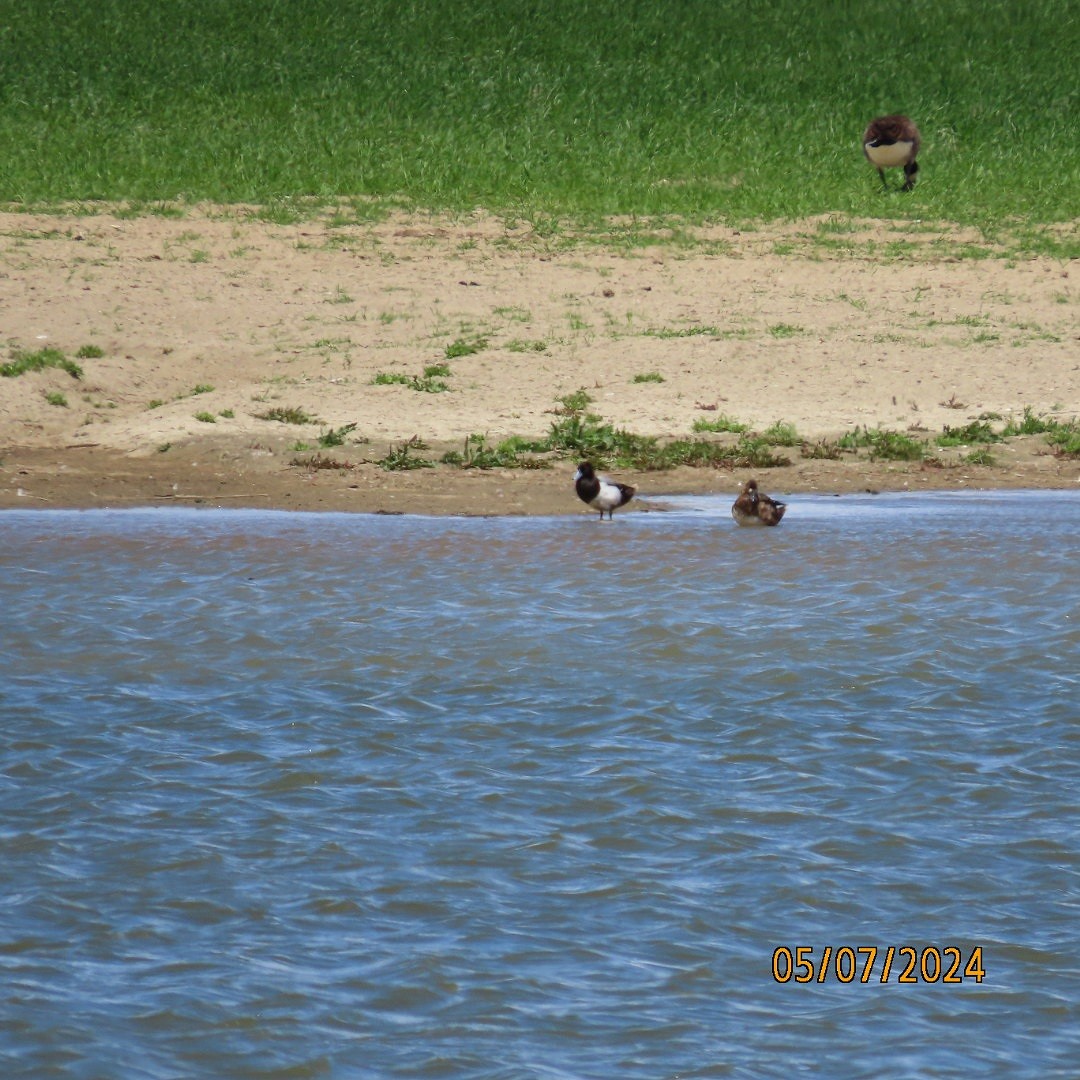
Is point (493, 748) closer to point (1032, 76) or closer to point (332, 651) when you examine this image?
point (332, 651)

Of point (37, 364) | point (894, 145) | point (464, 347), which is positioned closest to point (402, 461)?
point (464, 347)

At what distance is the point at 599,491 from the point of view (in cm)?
1145

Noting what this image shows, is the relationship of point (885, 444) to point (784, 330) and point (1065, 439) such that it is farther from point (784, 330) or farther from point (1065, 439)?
point (784, 330)

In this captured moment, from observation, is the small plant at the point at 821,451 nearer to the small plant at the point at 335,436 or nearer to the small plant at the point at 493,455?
the small plant at the point at 493,455

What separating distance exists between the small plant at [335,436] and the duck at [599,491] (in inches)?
94.9

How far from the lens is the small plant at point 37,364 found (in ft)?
46.9

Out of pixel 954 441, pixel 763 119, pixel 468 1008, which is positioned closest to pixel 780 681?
pixel 468 1008

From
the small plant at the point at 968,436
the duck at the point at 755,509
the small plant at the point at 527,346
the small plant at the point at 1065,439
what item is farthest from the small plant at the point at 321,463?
the small plant at the point at 1065,439

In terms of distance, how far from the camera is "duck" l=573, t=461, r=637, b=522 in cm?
1142

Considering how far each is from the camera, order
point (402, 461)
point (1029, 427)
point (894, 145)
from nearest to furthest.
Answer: point (402, 461)
point (1029, 427)
point (894, 145)

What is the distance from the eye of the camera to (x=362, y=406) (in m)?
14.0

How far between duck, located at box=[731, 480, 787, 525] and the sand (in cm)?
Answer: 141

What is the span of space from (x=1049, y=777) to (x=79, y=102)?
21.3 metres

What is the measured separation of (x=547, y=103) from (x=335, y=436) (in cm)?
1374
